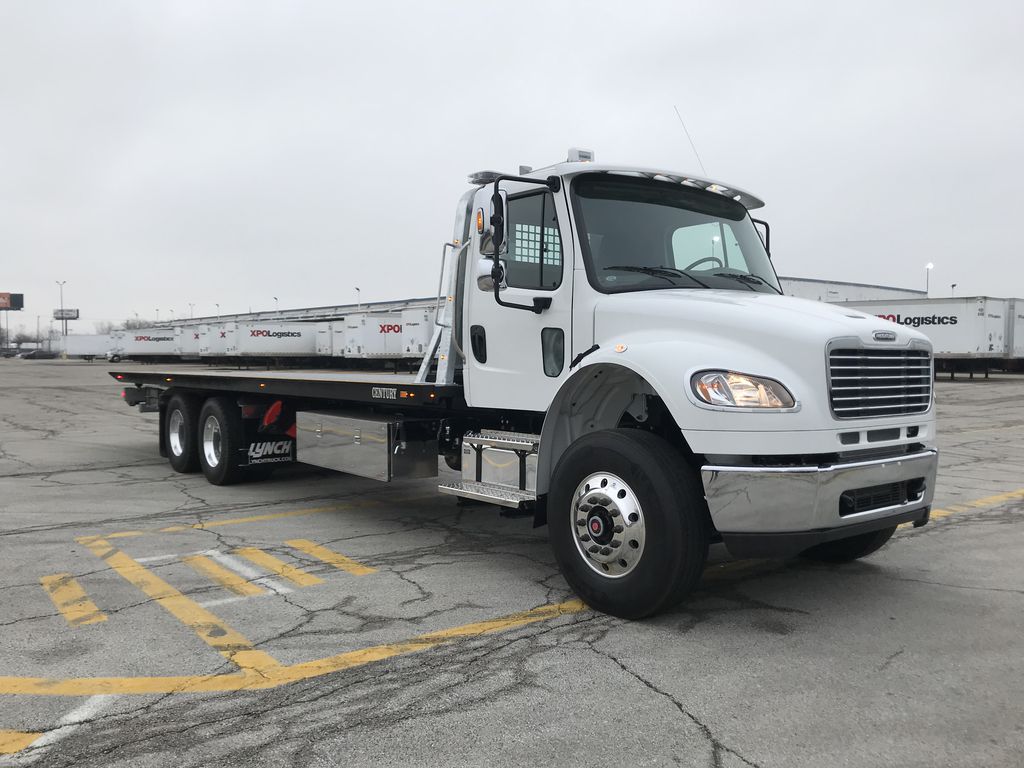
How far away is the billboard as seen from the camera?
147 m

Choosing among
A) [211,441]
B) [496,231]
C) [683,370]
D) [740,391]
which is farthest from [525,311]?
[211,441]

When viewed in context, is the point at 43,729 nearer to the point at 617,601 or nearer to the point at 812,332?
the point at 617,601

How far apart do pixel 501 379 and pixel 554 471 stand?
0.96 m

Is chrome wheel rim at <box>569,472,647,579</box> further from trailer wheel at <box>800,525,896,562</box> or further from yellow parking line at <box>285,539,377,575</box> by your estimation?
trailer wheel at <box>800,525,896,562</box>

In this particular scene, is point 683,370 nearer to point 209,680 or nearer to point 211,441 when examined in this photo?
point 209,680


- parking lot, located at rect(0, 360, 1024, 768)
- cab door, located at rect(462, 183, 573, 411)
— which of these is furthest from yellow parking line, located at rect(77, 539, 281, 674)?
cab door, located at rect(462, 183, 573, 411)

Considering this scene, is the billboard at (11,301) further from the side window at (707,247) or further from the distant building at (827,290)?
the side window at (707,247)

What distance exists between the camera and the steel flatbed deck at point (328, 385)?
20.3ft

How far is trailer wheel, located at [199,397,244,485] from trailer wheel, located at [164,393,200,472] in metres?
0.44

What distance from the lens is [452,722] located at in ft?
10.7

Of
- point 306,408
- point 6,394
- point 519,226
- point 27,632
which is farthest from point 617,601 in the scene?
point 6,394

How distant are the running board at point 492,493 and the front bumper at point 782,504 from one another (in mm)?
1347

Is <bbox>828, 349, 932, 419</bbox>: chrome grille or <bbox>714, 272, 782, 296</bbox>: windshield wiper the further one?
<bbox>714, 272, 782, 296</bbox>: windshield wiper

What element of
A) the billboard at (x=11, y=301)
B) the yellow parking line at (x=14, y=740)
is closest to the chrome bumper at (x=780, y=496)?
the yellow parking line at (x=14, y=740)
